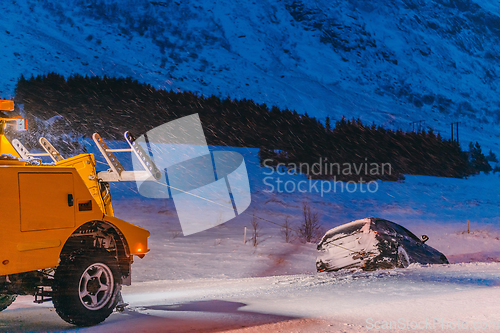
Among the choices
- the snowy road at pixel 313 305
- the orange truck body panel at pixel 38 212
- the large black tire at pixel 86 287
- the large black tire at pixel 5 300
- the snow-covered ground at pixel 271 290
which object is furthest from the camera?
the large black tire at pixel 5 300

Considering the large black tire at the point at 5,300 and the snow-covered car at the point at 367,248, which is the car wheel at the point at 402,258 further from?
the large black tire at the point at 5,300

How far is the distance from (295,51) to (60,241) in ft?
251

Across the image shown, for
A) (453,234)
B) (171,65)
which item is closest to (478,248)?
(453,234)

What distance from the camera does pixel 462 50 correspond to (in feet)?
303

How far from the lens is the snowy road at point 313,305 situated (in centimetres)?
608

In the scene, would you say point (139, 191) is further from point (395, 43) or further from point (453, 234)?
point (395, 43)

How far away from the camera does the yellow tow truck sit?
550 centimetres

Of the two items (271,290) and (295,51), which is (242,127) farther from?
(295,51)

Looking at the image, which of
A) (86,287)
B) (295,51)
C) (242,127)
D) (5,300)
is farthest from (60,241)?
(295,51)

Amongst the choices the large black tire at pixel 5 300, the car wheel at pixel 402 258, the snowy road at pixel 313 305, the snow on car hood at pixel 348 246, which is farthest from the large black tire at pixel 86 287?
the car wheel at pixel 402 258

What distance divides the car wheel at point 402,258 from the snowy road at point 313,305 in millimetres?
285

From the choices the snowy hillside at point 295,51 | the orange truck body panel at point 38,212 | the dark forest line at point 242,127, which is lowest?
the orange truck body panel at point 38,212

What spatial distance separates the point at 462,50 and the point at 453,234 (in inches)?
3035

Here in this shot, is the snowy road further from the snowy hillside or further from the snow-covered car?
the snowy hillside
